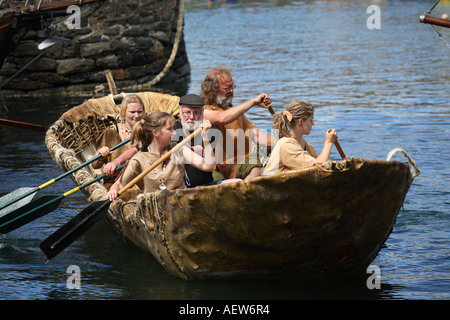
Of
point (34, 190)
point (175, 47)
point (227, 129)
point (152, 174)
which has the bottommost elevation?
point (175, 47)

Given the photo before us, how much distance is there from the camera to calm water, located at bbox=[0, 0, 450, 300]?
22.7 ft

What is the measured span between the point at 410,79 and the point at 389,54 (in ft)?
17.3

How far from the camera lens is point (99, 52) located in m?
18.3

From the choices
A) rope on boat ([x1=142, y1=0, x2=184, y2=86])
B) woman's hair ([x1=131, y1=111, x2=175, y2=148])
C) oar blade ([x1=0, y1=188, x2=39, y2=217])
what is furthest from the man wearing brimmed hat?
rope on boat ([x1=142, y1=0, x2=184, y2=86])

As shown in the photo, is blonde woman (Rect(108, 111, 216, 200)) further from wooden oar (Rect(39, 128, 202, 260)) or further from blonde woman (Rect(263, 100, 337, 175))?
blonde woman (Rect(263, 100, 337, 175))

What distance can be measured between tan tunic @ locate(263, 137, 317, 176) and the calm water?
104cm

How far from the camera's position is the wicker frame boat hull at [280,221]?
5953mm

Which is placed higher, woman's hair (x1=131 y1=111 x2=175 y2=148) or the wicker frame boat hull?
woman's hair (x1=131 y1=111 x2=175 y2=148)

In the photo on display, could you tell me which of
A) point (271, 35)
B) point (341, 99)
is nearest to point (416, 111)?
point (341, 99)

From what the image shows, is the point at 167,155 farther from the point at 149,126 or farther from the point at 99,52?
the point at 99,52

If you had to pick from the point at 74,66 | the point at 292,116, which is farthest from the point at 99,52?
the point at 292,116

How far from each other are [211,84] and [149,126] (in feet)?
Answer: 2.37

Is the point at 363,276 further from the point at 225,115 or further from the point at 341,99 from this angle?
the point at 341,99

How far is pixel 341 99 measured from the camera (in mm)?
17062
